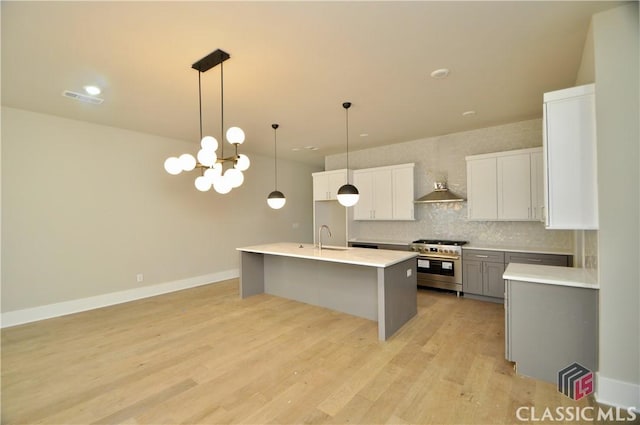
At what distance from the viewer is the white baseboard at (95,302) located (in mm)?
3836

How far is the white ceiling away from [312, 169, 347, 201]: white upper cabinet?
207 cm

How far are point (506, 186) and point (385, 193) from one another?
2.04m

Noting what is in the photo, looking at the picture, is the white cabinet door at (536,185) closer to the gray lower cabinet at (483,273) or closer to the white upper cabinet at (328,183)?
the gray lower cabinet at (483,273)

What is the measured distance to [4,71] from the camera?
9.28ft

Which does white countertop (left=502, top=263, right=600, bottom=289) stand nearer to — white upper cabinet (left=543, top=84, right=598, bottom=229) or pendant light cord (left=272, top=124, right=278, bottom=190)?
white upper cabinet (left=543, top=84, right=598, bottom=229)

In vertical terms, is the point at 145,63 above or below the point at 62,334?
above

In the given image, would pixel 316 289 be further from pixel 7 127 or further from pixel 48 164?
pixel 7 127

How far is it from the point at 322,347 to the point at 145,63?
3275 millimetres

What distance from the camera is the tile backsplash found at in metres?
4.60

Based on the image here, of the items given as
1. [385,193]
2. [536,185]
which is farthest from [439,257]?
[536,185]

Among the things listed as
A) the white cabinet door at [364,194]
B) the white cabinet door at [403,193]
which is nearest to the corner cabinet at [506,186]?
the white cabinet door at [403,193]

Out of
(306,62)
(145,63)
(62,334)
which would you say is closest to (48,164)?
(62,334)

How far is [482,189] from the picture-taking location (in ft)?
15.5

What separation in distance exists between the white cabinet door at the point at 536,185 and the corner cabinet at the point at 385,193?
183 centimetres
